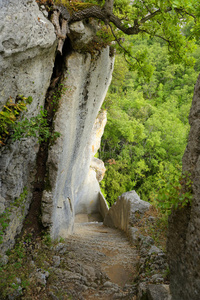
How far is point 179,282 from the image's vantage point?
10.5ft

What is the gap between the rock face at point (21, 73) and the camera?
4133mm

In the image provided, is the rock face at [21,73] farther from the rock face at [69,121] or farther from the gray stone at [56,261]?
the gray stone at [56,261]

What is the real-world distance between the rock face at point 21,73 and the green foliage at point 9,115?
0.41ft

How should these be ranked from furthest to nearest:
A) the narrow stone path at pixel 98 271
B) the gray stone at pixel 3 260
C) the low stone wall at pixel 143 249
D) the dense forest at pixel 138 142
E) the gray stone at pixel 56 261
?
the dense forest at pixel 138 142 → the gray stone at pixel 56 261 → the narrow stone path at pixel 98 271 → the gray stone at pixel 3 260 → the low stone wall at pixel 143 249

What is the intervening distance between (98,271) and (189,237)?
331cm

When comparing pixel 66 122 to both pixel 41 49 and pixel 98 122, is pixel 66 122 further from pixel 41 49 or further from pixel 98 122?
pixel 98 122

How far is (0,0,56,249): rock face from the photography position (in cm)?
413

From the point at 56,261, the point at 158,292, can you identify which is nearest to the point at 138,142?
the point at 56,261

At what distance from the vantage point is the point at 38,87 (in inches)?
217

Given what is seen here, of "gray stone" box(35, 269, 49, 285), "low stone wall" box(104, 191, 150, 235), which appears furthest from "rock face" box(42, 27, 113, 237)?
"low stone wall" box(104, 191, 150, 235)

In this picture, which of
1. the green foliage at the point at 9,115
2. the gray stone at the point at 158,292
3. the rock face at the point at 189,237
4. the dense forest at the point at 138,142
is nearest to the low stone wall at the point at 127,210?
the gray stone at the point at 158,292

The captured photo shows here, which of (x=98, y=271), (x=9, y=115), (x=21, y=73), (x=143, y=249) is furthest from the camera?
(x=143, y=249)

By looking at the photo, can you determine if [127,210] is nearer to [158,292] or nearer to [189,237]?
[158,292]

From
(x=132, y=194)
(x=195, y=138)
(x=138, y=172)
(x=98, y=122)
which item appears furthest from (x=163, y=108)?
(x=195, y=138)
